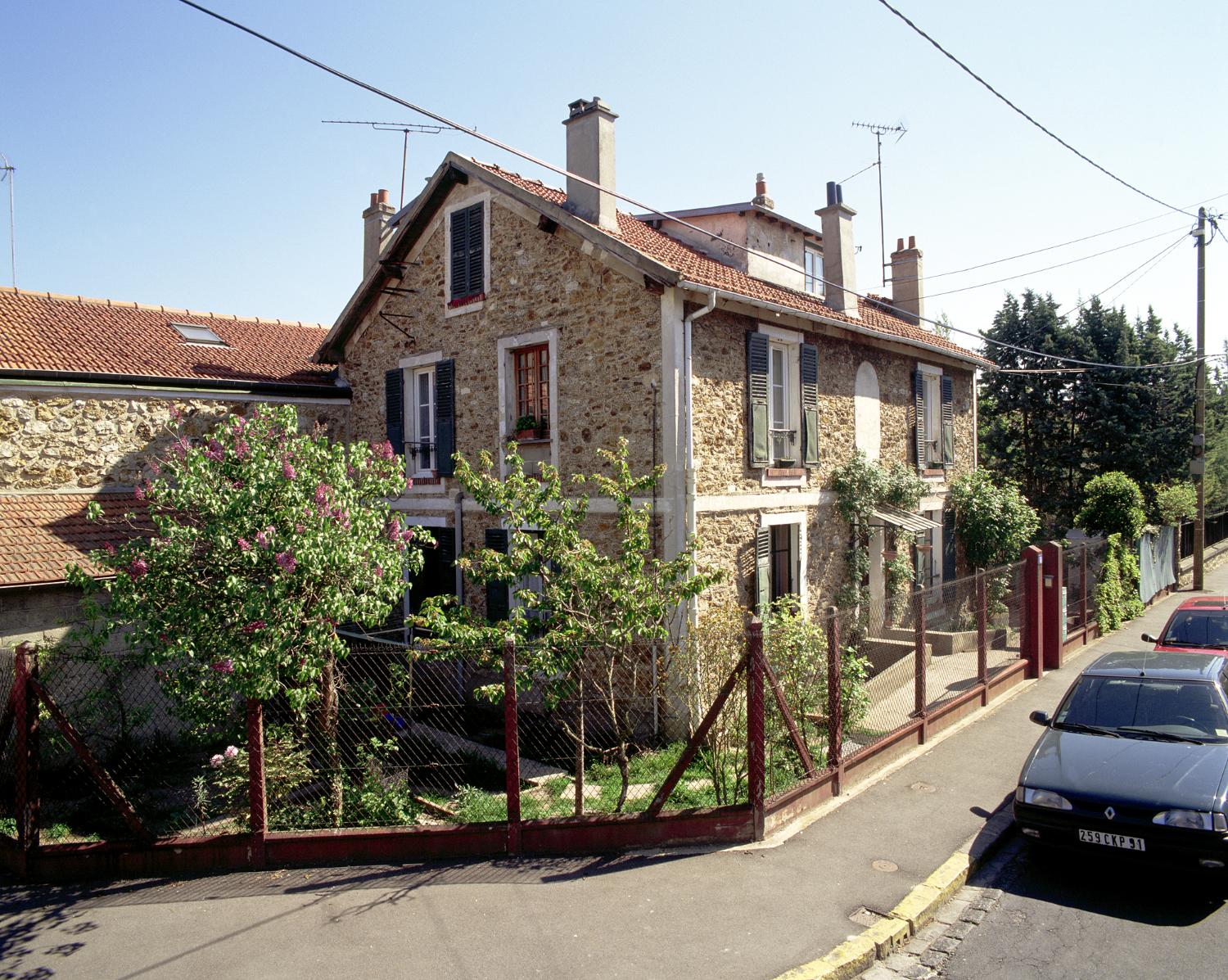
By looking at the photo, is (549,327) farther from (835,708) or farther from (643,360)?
(835,708)

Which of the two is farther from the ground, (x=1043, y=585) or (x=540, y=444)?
(x=540, y=444)

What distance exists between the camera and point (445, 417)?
1359 centimetres

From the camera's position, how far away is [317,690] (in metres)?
7.79

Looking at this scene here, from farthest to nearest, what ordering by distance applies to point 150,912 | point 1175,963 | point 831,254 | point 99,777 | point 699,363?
point 831,254
point 699,363
point 99,777
point 150,912
point 1175,963

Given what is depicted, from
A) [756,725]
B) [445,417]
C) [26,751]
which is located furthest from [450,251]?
[756,725]

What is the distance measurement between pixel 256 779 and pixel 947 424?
14.3 metres

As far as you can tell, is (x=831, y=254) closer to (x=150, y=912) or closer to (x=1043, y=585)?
(x=1043, y=585)

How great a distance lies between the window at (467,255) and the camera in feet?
43.1

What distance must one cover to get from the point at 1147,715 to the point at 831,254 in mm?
→ 9698

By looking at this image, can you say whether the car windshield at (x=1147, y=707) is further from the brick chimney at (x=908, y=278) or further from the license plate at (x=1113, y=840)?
the brick chimney at (x=908, y=278)

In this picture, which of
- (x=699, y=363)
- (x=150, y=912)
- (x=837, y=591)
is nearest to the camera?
(x=150, y=912)

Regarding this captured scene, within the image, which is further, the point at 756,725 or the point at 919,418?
the point at 919,418

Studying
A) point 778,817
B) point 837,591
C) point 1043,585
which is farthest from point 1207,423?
point 778,817

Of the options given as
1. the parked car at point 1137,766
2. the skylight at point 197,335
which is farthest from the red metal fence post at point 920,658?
the skylight at point 197,335
